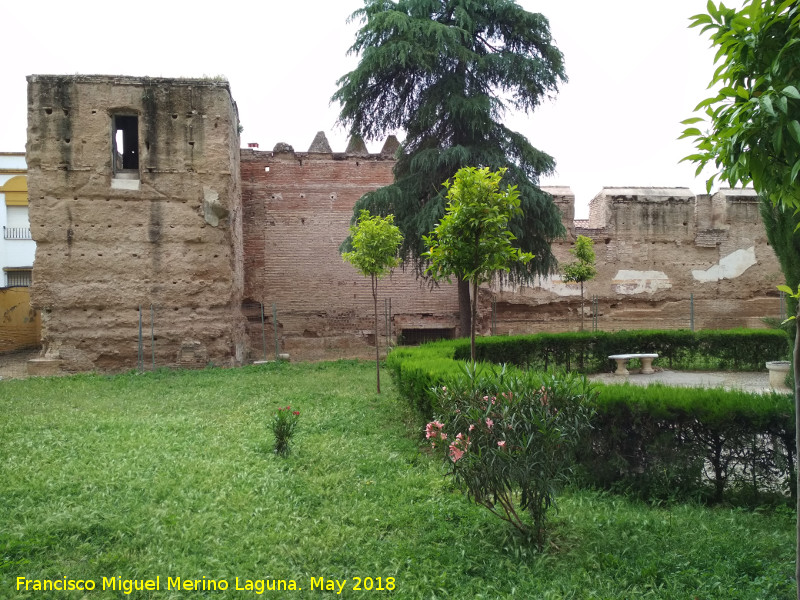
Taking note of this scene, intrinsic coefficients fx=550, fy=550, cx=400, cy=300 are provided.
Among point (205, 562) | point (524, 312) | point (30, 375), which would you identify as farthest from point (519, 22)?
point (30, 375)

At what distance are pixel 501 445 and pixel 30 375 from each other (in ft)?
42.2

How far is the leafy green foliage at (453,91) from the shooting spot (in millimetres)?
11688

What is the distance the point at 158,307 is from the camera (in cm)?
1324

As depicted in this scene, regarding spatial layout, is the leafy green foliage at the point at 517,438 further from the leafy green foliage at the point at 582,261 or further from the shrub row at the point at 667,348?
the leafy green foliage at the point at 582,261

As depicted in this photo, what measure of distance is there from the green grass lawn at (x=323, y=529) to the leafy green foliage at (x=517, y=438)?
38 centimetres

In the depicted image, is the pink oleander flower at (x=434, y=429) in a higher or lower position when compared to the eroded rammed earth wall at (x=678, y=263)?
lower

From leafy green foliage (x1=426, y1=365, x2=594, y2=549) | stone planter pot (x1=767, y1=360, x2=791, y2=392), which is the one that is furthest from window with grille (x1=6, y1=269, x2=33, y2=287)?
stone planter pot (x1=767, y1=360, x2=791, y2=392)

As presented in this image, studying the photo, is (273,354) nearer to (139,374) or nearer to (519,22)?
(139,374)

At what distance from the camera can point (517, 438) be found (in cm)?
345

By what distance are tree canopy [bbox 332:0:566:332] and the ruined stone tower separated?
12.7 feet

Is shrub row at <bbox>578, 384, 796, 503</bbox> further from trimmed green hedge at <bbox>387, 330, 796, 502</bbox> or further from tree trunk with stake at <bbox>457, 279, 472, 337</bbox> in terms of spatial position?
tree trunk with stake at <bbox>457, 279, 472, 337</bbox>

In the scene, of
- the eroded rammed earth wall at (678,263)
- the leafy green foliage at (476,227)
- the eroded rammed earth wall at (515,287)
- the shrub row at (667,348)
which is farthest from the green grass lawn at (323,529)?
the eroded rammed earth wall at (678,263)

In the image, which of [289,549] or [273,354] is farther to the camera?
[273,354]

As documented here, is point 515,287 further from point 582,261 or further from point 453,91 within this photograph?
point 453,91
